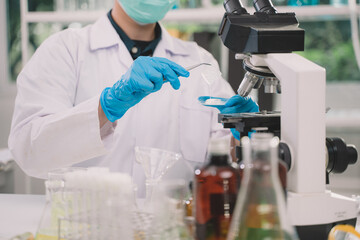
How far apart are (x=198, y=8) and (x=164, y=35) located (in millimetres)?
835

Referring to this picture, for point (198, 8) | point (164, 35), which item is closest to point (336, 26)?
point (198, 8)

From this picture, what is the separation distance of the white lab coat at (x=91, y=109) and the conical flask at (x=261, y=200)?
846mm

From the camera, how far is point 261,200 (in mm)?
823

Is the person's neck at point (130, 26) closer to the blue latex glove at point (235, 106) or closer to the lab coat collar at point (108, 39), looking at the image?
the lab coat collar at point (108, 39)

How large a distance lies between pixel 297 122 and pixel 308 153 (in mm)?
74

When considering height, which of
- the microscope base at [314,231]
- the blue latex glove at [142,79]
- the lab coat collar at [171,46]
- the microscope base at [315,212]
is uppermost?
the lab coat collar at [171,46]

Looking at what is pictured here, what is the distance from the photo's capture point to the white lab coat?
5.39ft

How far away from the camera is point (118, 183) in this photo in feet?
2.89

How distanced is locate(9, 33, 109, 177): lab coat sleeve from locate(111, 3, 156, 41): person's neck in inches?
8.8

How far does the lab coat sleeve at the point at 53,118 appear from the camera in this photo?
63.2 inches

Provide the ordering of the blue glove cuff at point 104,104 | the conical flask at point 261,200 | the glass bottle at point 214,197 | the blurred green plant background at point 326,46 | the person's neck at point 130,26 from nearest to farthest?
the conical flask at point 261,200 < the glass bottle at point 214,197 < the blue glove cuff at point 104,104 < the person's neck at point 130,26 < the blurred green plant background at point 326,46

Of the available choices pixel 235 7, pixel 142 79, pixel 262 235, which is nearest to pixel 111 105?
pixel 142 79

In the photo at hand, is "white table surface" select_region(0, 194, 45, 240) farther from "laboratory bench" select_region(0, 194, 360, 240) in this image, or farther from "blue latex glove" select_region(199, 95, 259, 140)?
"blue latex glove" select_region(199, 95, 259, 140)

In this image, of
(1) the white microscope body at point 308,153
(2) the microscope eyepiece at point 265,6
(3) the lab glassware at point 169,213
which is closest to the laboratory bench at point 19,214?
(1) the white microscope body at point 308,153
